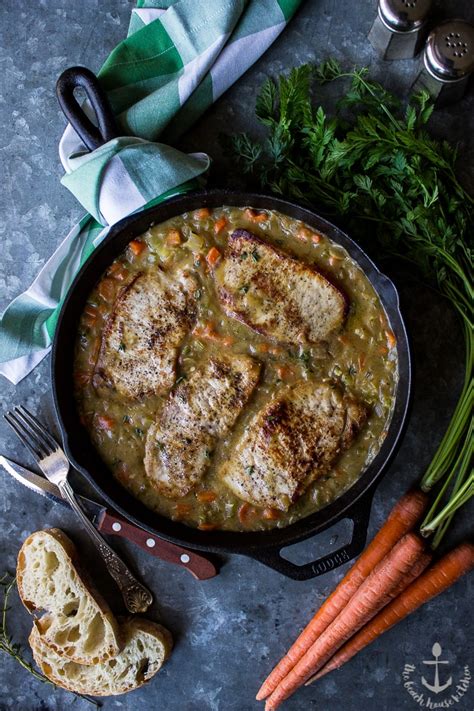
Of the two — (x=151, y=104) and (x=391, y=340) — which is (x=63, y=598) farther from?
(x=151, y=104)

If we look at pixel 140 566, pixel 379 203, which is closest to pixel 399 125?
pixel 379 203

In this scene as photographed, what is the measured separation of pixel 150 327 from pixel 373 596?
175 centimetres

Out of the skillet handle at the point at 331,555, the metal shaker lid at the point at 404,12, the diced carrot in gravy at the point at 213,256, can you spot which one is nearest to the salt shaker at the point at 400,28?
the metal shaker lid at the point at 404,12

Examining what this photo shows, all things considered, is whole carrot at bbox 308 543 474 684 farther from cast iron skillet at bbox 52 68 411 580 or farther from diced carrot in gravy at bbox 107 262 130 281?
diced carrot in gravy at bbox 107 262 130 281

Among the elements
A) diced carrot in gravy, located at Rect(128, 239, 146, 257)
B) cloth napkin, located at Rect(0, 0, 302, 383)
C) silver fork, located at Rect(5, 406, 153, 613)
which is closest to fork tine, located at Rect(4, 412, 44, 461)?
silver fork, located at Rect(5, 406, 153, 613)

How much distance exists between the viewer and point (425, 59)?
3.30 metres

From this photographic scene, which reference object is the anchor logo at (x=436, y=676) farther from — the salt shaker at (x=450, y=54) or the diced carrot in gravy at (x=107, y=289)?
the salt shaker at (x=450, y=54)

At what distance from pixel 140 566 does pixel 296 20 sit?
2.97m

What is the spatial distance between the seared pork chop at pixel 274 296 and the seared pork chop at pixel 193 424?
8.3 inches

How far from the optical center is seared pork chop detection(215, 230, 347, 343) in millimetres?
3117

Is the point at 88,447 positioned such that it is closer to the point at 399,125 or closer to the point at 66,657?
the point at 66,657

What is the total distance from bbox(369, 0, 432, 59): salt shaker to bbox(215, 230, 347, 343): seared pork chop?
48.0 inches

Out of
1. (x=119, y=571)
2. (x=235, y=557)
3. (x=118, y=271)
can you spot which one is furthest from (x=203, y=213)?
(x=119, y=571)

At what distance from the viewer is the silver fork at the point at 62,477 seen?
3553mm
